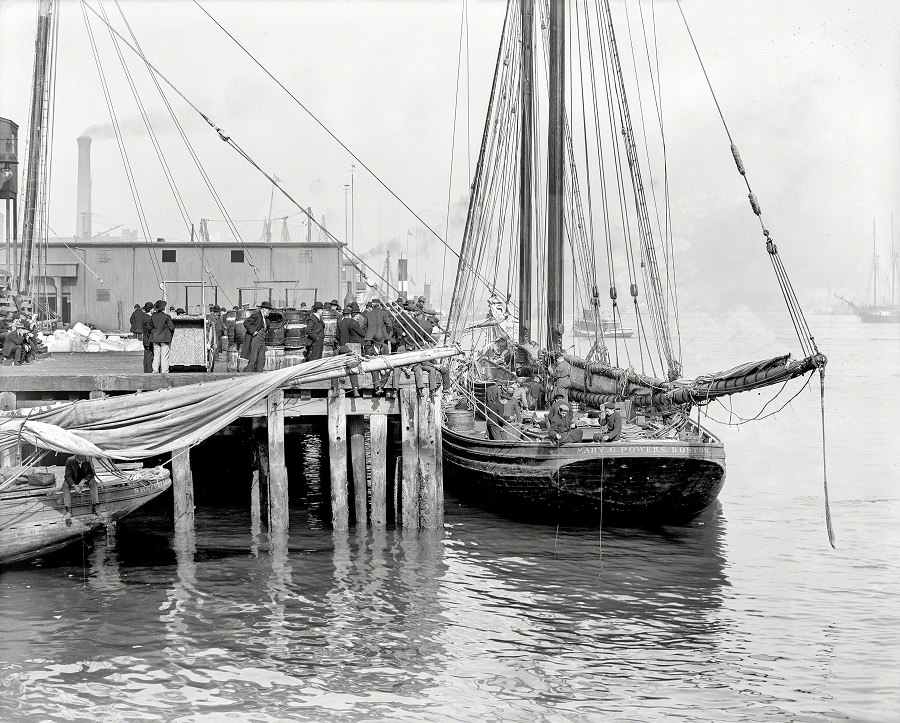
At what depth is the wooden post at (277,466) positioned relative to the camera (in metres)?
19.6

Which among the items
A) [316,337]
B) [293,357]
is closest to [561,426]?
[316,337]

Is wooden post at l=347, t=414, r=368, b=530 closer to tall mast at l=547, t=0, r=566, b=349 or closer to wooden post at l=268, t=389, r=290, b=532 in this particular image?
wooden post at l=268, t=389, r=290, b=532

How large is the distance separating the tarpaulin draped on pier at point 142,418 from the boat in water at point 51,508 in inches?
35.9

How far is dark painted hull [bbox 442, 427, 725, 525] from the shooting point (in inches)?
811

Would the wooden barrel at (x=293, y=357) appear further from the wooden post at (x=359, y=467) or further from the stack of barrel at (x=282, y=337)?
the wooden post at (x=359, y=467)

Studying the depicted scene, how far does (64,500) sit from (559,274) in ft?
51.9

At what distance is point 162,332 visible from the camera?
23.4 m

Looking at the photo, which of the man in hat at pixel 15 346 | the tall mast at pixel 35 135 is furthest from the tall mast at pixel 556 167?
the tall mast at pixel 35 135

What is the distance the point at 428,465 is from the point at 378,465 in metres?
0.99

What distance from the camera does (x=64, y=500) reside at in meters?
17.3

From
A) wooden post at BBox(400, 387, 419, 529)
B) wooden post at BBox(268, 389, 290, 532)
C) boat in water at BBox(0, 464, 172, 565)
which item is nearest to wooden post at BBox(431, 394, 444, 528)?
wooden post at BBox(400, 387, 419, 529)

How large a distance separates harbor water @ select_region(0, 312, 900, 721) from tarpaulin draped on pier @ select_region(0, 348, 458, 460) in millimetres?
2260

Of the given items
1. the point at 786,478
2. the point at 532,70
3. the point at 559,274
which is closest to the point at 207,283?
the point at 532,70

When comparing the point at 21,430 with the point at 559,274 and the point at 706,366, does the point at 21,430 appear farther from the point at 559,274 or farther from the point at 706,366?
the point at 706,366
